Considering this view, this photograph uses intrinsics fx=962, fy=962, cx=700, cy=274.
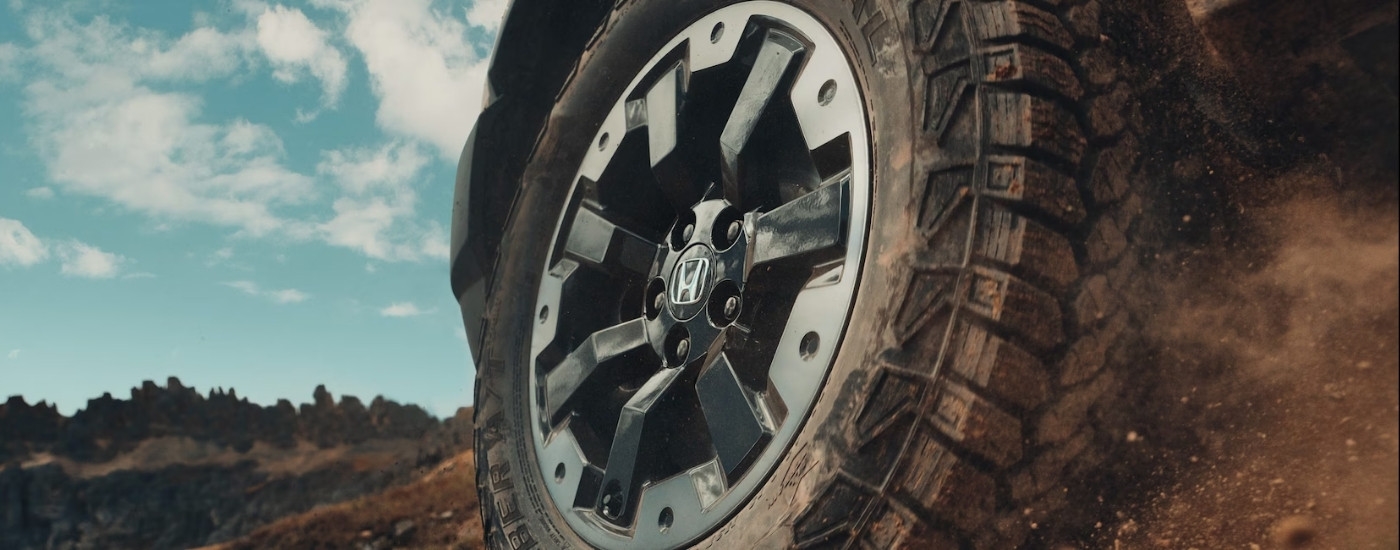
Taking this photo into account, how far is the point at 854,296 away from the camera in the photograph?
1459mm

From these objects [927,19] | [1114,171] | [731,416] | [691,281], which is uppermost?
[927,19]

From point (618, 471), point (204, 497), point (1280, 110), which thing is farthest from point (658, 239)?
point (204, 497)

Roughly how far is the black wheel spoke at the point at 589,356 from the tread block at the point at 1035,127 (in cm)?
115

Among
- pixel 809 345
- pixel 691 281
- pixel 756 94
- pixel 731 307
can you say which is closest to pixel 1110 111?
pixel 809 345

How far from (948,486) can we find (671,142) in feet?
3.81

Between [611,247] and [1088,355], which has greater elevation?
[611,247]

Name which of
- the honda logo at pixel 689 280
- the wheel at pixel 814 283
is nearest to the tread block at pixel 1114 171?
the wheel at pixel 814 283

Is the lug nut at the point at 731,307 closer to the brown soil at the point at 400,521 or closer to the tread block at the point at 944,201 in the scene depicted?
the tread block at the point at 944,201

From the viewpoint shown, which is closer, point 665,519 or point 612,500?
point 665,519

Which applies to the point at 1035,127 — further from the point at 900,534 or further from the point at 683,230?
the point at 683,230

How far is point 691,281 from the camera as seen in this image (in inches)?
82.0

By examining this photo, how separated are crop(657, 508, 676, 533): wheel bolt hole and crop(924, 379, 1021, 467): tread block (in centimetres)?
78

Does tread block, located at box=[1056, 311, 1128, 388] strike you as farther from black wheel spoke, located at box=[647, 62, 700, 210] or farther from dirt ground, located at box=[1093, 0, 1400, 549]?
black wheel spoke, located at box=[647, 62, 700, 210]

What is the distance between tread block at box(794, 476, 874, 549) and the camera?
1.28 metres
